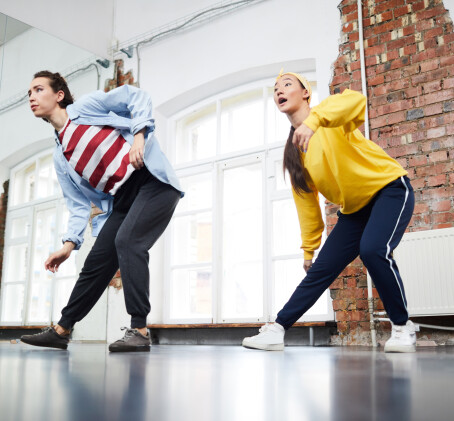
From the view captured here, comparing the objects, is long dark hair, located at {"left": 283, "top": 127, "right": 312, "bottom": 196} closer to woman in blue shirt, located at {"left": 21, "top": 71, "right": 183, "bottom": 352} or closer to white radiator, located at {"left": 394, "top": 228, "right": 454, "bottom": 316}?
woman in blue shirt, located at {"left": 21, "top": 71, "right": 183, "bottom": 352}

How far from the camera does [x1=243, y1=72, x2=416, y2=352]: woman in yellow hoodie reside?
188 centimetres

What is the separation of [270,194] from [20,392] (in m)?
→ 3.71

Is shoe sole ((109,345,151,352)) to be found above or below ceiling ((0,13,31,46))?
below

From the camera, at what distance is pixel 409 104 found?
3.56 m

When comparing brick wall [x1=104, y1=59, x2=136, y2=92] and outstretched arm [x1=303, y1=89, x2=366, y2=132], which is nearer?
outstretched arm [x1=303, y1=89, x2=366, y2=132]

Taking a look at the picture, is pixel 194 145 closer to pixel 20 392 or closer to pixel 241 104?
pixel 241 104

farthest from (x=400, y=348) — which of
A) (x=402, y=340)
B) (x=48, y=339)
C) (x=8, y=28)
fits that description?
(x=8, y=28)

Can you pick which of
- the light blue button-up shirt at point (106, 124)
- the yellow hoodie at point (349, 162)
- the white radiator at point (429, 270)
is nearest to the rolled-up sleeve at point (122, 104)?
the light blue button-up shirt at point (106, 124)

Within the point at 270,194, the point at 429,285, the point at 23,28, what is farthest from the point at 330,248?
the point at 23,28

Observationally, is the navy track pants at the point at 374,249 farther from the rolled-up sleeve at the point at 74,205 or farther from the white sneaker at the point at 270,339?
the rolled-up sleeve at the point at 74,205

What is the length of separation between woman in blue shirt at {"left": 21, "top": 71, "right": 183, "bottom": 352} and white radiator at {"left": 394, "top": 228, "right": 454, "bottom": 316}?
5.53ft

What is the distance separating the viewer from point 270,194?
4379 mm

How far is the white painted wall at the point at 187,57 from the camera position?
4.21 metres

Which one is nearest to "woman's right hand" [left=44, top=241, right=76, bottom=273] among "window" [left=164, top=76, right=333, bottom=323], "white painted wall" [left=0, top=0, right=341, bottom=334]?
"window" [left=164, top=76, right=333, bottom=323]
